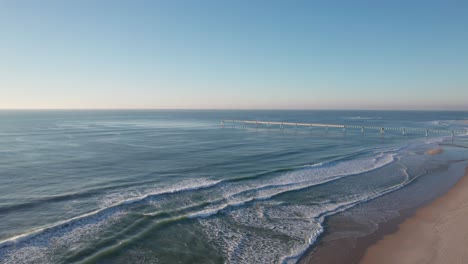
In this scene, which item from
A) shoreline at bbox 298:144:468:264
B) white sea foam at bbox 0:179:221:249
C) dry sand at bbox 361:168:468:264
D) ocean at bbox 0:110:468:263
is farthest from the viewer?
white sea foam at bbox 0:179:221:249

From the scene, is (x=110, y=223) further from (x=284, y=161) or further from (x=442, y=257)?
(x=284, y=161)

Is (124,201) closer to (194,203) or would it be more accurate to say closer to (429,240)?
(194,203)

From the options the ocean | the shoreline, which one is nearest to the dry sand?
the shoreline

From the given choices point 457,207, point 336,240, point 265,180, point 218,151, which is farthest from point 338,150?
point 336,240

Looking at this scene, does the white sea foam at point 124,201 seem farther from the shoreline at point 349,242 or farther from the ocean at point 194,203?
the shoreline at point 349,242

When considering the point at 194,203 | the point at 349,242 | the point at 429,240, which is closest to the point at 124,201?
the point at 194,203

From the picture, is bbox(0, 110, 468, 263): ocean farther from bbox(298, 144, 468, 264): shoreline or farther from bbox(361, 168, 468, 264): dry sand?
bbox(361, 168, 468, 264): dry sand

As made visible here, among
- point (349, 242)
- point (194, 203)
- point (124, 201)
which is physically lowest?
point (349, 242)

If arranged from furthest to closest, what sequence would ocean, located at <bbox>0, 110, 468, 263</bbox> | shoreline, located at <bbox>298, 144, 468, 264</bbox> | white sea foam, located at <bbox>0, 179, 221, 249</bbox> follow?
1. white sea foam, located at <bbox>0, 179, 221, 249</bbox>
2. ocean, located at <bbox>0, 110, 468, 263</bbox>
3. shoreline, located at <bbox>298, 144, 468, 264</bbox>
